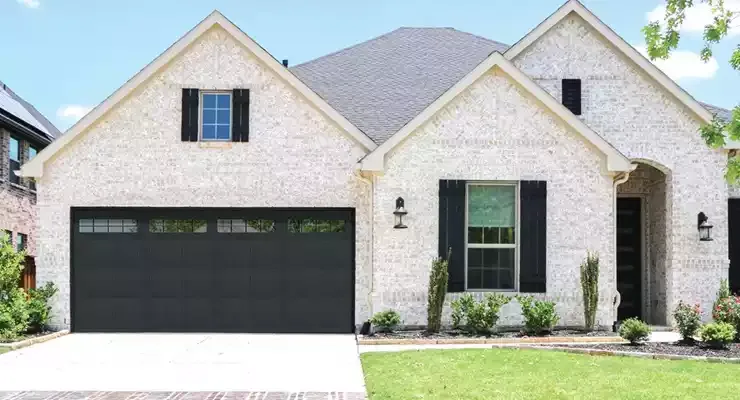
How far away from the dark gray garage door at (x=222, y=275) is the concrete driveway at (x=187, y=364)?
0.60m

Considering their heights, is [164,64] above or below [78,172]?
above

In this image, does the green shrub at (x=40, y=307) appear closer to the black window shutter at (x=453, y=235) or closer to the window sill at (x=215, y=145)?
the window sill at (x=215, y=145)

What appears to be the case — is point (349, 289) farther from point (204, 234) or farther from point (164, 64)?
point (164, 64)

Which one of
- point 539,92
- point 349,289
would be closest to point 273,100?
point 349,289

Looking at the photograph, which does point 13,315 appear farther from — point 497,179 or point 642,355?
point 642,355

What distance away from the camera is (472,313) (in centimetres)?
1529

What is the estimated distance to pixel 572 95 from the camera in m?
17.7

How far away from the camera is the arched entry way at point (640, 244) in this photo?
18.2 m

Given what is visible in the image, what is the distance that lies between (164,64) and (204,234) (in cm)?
344

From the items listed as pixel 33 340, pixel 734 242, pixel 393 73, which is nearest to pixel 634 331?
pixel 734 242

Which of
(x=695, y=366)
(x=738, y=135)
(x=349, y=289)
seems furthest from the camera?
(x=349, y=289)

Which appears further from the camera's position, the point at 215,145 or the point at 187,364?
the point at 215,145

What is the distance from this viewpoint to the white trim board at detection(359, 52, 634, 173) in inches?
624

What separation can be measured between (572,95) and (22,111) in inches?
699
